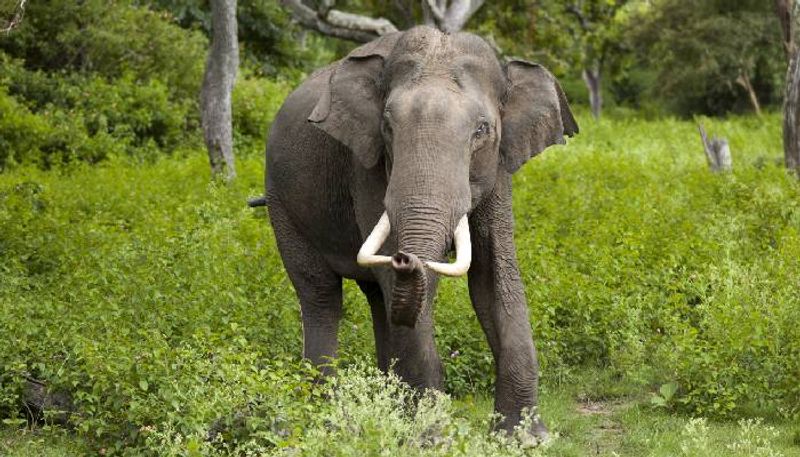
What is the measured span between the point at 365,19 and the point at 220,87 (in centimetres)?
397

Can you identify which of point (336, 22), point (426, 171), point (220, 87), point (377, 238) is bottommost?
point (220, 87)

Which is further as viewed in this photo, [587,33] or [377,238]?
[587,33]

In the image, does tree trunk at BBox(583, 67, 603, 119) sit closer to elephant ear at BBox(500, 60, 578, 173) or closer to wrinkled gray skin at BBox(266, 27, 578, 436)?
wrinkled gray skin at BBox(266, 27, 578, 436)

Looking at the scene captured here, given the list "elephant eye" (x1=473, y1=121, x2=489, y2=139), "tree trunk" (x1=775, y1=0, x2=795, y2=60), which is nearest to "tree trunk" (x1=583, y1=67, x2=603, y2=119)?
"tree trunk" (x1=775, y1=0, x2=795, y2=60)

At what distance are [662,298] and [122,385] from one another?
13.6 ft

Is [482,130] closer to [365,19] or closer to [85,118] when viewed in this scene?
[365,19]

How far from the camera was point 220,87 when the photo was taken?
16.7 m

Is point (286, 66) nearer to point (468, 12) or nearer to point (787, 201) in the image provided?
point (468, 12)

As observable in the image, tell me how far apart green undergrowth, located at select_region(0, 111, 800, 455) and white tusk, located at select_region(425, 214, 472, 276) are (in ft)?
1.89

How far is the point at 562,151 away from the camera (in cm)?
2311

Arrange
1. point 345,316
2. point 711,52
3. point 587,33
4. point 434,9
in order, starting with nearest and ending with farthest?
1. point 345,316
2. point 434,9
3. point 587,33
4. point 711,52

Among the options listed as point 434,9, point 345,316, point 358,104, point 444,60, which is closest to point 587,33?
point 434,9

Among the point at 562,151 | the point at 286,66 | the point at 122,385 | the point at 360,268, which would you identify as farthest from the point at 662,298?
the point at 286,66

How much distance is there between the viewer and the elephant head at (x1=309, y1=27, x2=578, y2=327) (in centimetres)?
652
